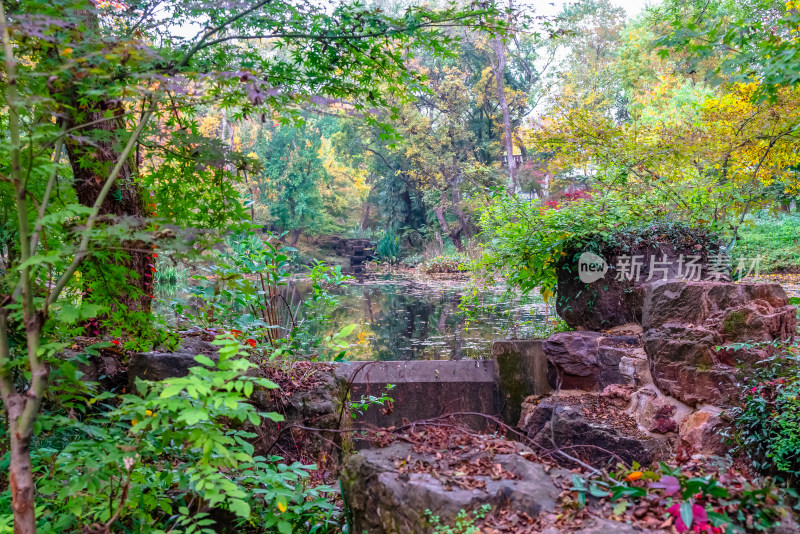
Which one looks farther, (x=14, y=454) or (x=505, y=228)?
(x=505, y=228)

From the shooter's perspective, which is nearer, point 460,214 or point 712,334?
point 712,334

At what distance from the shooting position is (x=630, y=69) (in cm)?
2138

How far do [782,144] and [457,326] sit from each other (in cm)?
561

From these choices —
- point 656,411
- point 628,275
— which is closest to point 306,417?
point 656,411

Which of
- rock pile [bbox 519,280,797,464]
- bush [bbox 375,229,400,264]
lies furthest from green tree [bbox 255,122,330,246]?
rock pile [bbox 519,280,797,464]

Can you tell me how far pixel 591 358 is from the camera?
15.9 ft

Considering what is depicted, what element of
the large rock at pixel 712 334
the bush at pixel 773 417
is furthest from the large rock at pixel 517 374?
the bush at pixel 773 417

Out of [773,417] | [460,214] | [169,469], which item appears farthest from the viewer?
[460,214]

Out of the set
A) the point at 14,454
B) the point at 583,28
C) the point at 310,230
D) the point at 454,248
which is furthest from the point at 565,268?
the point at 583,28

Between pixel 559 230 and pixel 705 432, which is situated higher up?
pixel 559 230

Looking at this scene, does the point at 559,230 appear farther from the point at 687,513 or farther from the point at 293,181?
the point at 293,181

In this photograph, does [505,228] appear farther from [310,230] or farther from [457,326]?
[310,230]

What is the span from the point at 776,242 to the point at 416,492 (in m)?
15.9

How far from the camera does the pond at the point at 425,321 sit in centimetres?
775
